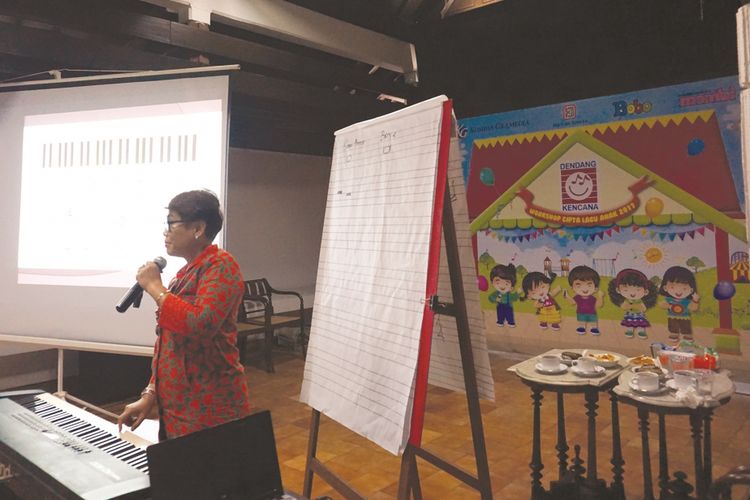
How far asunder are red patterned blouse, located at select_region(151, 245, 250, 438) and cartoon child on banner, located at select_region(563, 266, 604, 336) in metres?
3.81

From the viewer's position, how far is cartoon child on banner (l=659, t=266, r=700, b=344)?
4043mm

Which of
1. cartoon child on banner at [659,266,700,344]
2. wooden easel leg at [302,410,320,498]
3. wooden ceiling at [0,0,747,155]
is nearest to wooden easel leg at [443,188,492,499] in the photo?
wooden easel leg at [302,410,320,498]

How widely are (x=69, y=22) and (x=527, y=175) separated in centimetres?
388

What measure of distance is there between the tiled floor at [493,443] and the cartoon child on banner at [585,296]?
84cm

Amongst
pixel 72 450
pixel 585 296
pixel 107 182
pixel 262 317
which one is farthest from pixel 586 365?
pixel 262 317

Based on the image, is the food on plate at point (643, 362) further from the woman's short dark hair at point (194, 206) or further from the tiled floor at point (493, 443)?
the woman's short dark hair at point (194, 206)

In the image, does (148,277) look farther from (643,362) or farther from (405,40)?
(405,40)

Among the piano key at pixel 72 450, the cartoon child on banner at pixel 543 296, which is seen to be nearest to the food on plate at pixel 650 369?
the piano key at pixel 72 450

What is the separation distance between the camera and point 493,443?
121 inches

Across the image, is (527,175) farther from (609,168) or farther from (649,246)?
(649,246)

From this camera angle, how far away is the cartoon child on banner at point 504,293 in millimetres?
5008

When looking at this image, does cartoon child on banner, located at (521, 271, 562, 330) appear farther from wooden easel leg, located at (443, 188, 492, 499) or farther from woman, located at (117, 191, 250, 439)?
woman, located at (117, 191, 250, 439)

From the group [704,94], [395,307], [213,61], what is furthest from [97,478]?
[704,94]

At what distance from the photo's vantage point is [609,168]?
175 inches
